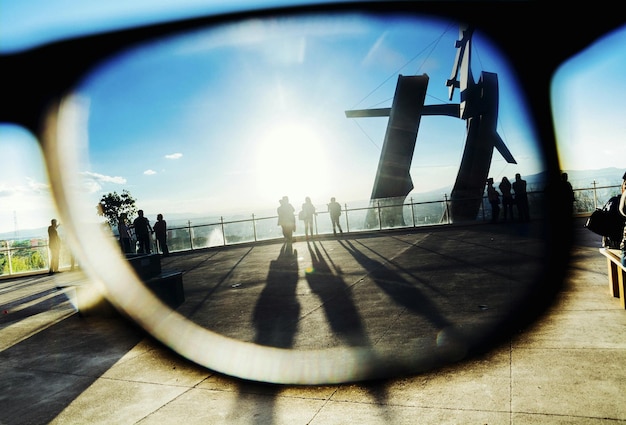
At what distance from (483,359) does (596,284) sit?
3239 millimetres

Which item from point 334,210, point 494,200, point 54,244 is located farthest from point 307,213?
point 54,244

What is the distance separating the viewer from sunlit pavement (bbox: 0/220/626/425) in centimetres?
243

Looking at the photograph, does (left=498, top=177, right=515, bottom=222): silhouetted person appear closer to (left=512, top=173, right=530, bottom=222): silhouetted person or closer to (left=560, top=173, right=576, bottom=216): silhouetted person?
(left=512, top=173, right=530, bottom=222): silhouetted person

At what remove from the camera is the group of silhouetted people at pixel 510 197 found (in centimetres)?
1478

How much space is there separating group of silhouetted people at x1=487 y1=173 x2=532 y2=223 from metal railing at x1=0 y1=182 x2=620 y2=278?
3.35 ft

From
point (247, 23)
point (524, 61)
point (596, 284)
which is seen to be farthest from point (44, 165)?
point (524, 61)

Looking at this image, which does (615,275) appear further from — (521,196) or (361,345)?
(521,196)

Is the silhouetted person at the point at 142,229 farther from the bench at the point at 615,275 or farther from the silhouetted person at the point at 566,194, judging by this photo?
the silhouetted person at the point at 566,194

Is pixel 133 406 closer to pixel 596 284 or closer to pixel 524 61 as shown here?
pixel 596 284

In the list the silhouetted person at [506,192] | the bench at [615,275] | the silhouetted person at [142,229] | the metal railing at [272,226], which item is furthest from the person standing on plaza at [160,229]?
the silhouetted person at [506,192]

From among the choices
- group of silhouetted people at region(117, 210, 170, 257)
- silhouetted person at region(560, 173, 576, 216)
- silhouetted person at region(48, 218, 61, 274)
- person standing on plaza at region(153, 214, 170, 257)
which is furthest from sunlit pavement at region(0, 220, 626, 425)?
person standing on plaza at region(153, 214, 170, 257)

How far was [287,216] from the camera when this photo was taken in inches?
552

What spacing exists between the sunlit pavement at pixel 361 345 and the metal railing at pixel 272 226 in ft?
31.9

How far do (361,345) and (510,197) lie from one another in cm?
1444
